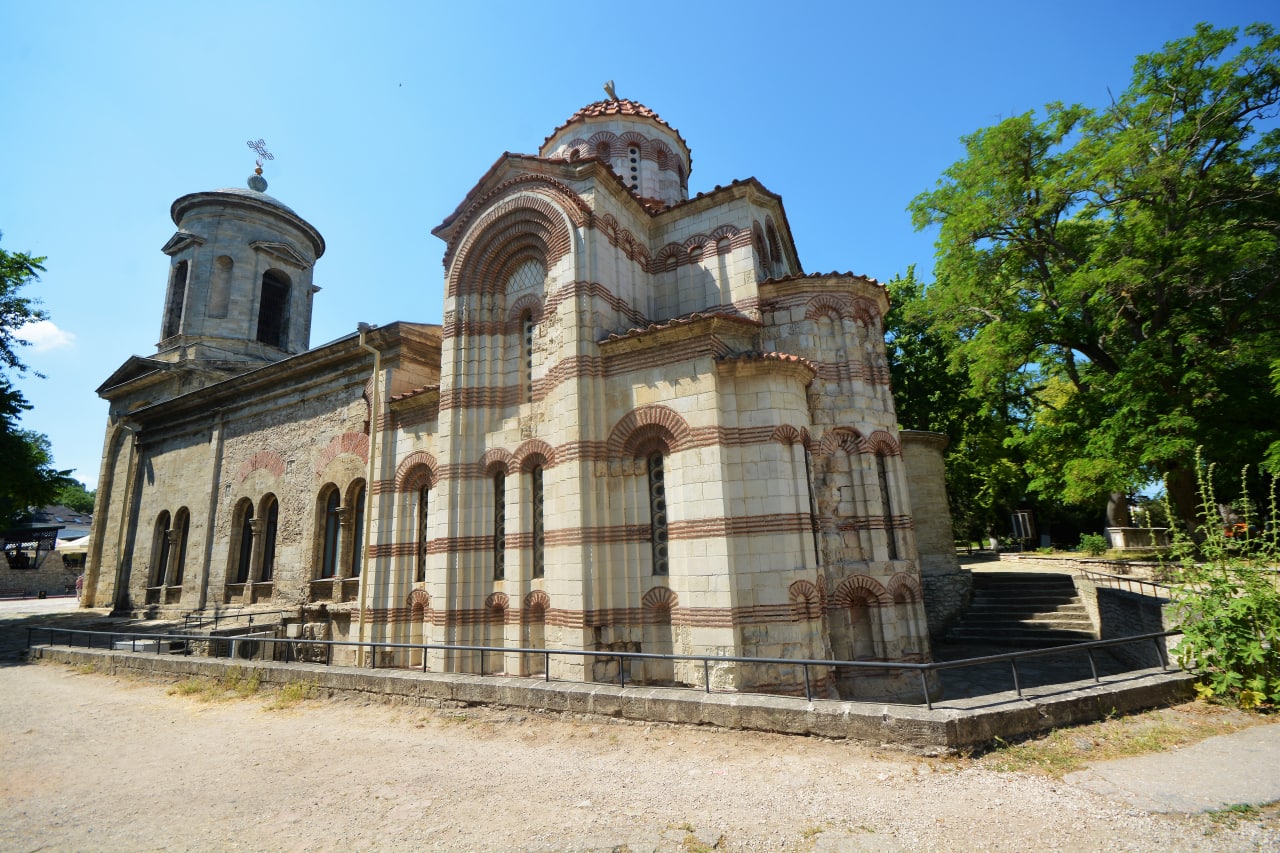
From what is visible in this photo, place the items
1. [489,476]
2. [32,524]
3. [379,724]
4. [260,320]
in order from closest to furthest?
[379,724] → [489,476] → [260,320] → [32,524]

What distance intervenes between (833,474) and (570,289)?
6.18 meters

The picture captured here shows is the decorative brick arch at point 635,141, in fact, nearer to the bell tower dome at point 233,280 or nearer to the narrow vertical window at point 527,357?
the narrow vertical window at point 527,357

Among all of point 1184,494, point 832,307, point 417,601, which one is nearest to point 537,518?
point 417,601

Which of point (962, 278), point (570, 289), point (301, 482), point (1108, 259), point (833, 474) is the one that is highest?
point (962, 278)

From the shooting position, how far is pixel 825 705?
21.0ft

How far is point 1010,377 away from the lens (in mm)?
18812

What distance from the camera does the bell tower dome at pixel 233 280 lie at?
80.3 feet

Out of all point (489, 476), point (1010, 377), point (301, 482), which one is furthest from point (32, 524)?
point (1010, 377)

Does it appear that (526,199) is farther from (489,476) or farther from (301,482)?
(301,482)

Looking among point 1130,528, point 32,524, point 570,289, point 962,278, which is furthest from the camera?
point 32,524

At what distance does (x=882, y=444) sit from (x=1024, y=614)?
7.98 m

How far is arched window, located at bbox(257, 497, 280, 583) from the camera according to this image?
1761 centimetres

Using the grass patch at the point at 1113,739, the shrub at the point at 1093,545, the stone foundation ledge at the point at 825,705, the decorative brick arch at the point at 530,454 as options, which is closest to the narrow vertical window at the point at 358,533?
the decorative brick arch at the point at 530,454

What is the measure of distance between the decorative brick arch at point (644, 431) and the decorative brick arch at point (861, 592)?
4.19 meters
